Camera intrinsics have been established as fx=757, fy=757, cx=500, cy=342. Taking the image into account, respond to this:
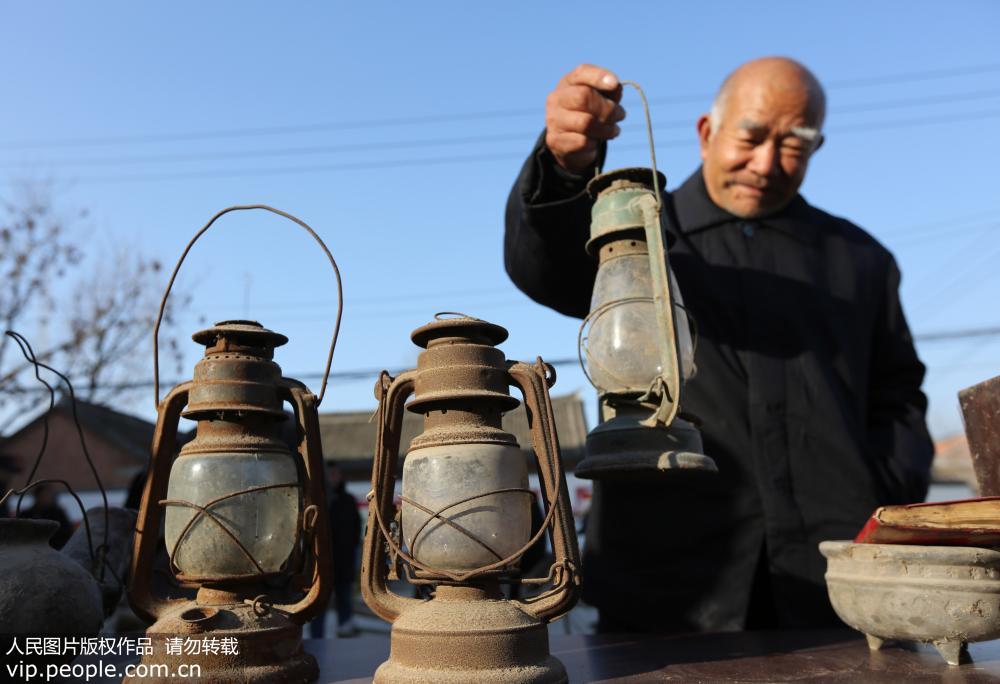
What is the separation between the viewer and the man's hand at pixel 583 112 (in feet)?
5.63

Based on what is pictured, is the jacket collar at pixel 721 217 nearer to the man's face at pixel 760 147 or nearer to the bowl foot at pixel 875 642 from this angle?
the man's face at pixel 760 147

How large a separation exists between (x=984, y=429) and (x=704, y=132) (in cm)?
151

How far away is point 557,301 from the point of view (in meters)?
2.35

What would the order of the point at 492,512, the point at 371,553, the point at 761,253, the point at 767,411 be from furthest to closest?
the point at 761,253
the point at 767,411
the point at 371,553
the point at 492,512

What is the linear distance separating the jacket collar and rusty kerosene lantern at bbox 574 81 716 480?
99 cm

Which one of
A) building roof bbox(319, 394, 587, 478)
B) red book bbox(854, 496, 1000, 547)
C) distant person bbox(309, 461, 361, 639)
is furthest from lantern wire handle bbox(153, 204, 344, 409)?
building roof bbox(319, 394, 587, 478)

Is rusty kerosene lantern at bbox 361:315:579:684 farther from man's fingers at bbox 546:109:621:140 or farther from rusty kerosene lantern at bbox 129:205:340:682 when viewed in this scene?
man's fingers at bbox 546:109:621:140

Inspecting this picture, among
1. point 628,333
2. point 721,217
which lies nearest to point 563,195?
point 628,333

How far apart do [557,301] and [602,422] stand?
79 centimetres

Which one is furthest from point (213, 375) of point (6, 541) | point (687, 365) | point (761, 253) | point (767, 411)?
point (761, 253)

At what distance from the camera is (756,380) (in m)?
2.38

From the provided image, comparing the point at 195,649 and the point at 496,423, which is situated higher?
the point at 496,423

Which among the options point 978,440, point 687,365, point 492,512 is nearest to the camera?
point 492,512

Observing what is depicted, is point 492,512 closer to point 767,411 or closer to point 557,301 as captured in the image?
point 557,301
